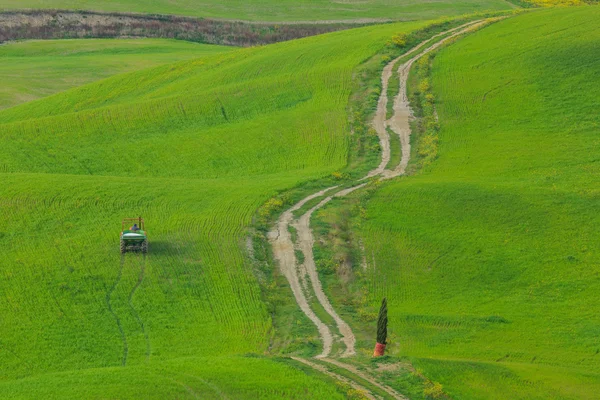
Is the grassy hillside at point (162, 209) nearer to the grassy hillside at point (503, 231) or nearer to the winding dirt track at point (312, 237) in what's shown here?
the winding dirt track at point (312, 237)

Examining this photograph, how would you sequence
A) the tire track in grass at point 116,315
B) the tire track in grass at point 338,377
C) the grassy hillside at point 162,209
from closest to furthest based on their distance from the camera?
1. the tire track in grass at point 338,377
2. the grassy hillside at point 162,209
3. the tire track in grass at point 116,315

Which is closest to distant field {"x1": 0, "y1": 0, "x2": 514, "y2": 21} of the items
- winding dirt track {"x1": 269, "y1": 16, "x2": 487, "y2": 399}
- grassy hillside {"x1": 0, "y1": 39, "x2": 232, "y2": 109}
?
grassy hillside {"x1": 0, "y1": 39, "x2": 232, "y2": 109}

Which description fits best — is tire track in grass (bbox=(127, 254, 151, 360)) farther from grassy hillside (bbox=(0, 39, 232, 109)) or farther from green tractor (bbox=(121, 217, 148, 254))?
grassy hillside (bbox=(0, 39, 232, 109))

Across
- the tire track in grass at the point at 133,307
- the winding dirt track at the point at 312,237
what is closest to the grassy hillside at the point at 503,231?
the winding dirt track at the point at 312,237

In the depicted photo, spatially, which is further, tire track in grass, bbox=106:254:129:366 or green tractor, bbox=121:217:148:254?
green tractor, bbox=121:217:148:254

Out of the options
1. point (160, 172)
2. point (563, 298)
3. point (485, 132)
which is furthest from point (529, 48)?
point (563, 298)

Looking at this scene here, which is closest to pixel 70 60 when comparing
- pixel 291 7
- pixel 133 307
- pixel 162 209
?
pixel 291 7

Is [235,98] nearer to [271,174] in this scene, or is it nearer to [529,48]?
[271,174]

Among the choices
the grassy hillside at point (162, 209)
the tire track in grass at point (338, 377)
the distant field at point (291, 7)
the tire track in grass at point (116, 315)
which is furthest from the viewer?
the distant field at point (291, 7)
